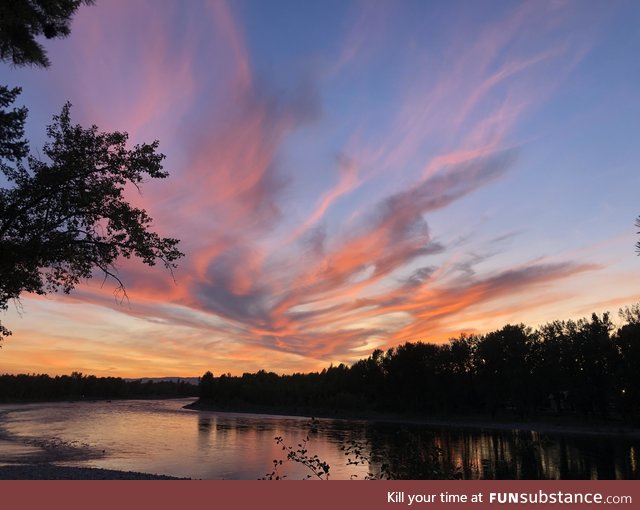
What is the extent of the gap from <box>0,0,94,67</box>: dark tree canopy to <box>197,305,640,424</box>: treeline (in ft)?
325

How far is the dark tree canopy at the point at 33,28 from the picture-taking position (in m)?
11.6

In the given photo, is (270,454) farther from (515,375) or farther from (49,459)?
(515,375)

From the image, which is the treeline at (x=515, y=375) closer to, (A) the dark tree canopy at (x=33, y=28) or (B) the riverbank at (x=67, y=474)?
(B) the riverbank at (x=67, y=474)

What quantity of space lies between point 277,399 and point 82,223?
599 ft

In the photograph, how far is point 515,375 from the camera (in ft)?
346

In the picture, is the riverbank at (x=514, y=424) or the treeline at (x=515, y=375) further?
the treeline at (x=515, y=375)

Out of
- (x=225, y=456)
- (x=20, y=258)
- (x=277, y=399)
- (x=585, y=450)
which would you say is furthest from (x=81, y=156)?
(x=277, y=399)

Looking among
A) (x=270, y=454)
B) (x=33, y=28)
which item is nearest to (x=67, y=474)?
(x=33, y=28)

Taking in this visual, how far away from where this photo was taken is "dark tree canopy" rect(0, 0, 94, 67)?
37.9 feet

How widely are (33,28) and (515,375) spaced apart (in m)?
110

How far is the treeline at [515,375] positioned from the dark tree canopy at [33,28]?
98.9 meters
